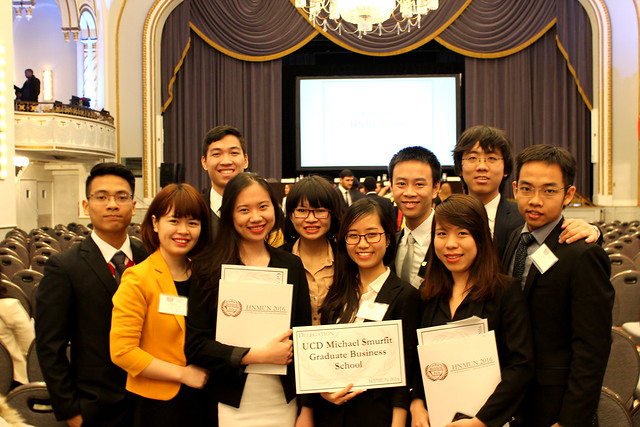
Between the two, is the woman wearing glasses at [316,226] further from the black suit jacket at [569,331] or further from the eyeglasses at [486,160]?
the black suit jacket at [569,331]

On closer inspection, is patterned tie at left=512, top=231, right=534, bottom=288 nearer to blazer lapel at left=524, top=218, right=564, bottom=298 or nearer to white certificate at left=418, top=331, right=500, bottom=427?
blazer lapel at left=524, top=218, right=564, bottom=298

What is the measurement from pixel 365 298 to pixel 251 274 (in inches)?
16.4

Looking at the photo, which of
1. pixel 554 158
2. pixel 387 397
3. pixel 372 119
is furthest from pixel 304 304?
pixel 372 119

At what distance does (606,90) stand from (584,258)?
14.7 metres

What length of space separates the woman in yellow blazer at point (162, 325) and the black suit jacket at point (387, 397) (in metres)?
0.47

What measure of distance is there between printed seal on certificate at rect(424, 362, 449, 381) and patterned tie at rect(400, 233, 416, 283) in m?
0.60

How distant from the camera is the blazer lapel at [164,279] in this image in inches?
86.9

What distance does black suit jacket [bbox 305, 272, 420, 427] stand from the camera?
7.04ft

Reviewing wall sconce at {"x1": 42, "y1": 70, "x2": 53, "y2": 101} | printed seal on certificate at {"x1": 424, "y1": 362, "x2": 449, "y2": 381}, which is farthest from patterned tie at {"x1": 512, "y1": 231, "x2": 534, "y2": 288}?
wall sconce at {"x1": 42, "y1": 70, "x2": 53, "y2": 101}

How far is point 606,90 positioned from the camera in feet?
49.5

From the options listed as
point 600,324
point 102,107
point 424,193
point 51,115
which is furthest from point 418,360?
point 102,107

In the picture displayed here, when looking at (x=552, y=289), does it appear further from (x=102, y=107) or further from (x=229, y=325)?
(x=102, y=107)

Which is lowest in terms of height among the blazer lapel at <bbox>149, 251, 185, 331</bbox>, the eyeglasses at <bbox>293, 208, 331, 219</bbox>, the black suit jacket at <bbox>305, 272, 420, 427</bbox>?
the black suit jacket at <bbox>305, 272, 420, 427</bbox>

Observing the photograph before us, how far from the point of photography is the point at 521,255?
2.24 meters
